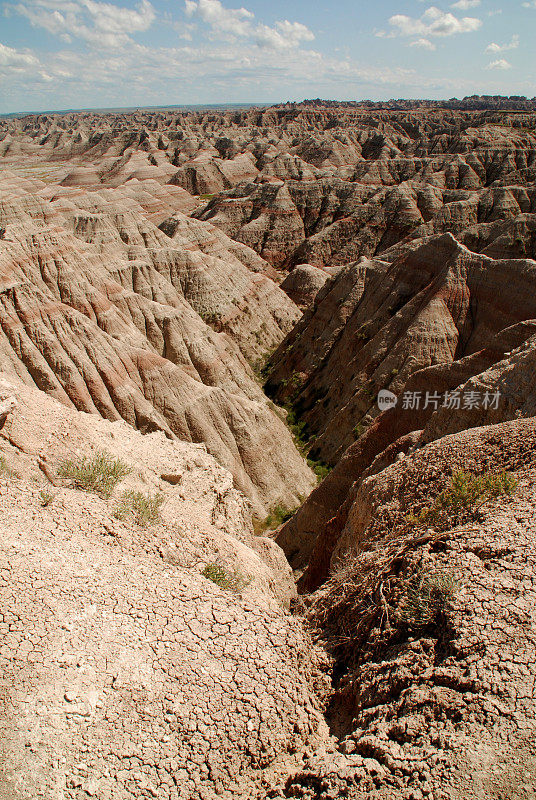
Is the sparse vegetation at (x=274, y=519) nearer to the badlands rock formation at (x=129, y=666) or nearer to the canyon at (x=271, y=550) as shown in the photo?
the canyon at (x=271, y=550)

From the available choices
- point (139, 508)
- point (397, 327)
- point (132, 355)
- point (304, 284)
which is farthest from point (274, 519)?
point (304, 284)

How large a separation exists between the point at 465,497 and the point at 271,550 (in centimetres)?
840

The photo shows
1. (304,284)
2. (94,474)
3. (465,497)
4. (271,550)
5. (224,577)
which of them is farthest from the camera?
(304,284)

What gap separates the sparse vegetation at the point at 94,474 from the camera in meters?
9.02

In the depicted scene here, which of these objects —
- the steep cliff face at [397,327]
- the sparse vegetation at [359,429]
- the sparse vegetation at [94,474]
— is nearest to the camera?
the sparse vegetation at [94,474]

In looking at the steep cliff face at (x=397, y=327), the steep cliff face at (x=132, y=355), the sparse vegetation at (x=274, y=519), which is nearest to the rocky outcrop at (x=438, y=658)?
the steep cliff face at (x=397, y=327)

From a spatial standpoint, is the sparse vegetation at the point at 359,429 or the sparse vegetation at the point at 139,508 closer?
the sparse vegetation at the point at 139,508

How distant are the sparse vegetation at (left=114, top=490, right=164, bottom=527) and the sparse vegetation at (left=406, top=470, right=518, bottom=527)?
467cm

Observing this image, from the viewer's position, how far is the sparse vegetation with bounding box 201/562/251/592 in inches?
313

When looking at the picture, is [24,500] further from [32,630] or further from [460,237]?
[460,237]

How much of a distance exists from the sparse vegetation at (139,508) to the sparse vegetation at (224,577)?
142 cm

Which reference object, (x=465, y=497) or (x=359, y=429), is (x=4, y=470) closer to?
(x=465, y=497)

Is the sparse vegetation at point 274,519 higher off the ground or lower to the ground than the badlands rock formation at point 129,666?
lower

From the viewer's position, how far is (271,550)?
15.1m
